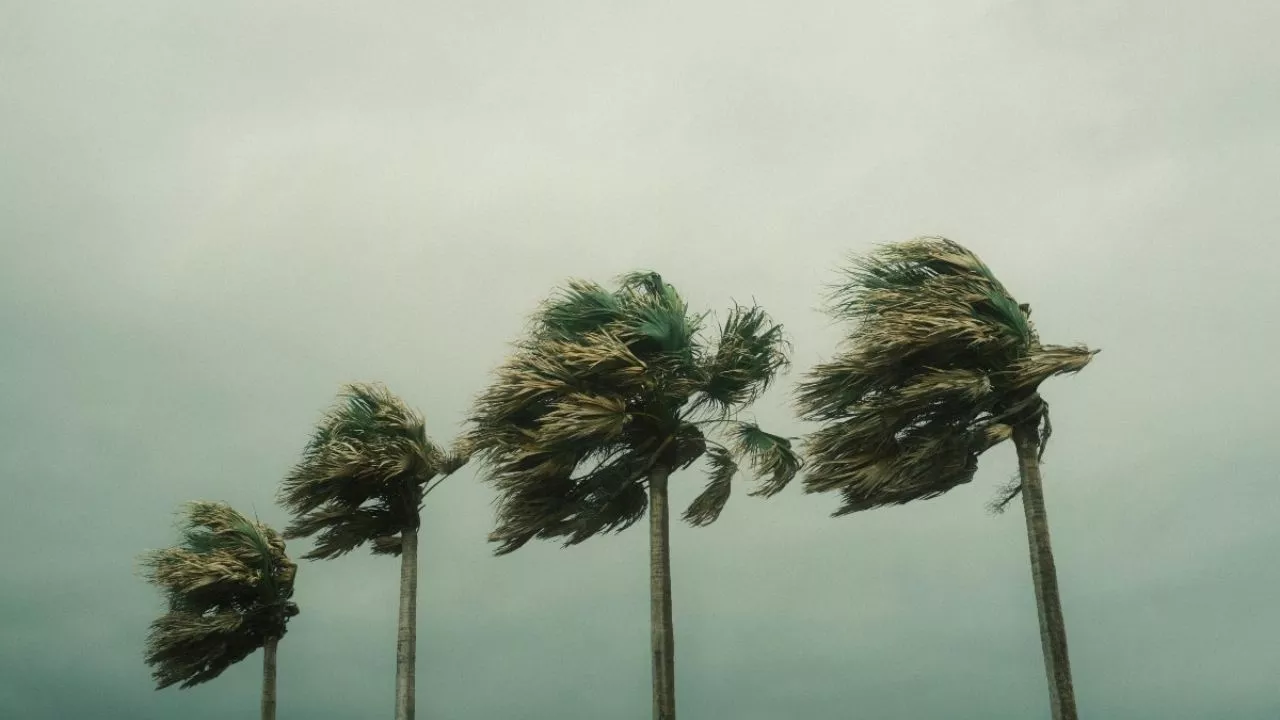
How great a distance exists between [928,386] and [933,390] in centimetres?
8

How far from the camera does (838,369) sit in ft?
49.1

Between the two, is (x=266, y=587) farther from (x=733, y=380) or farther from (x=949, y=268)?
(x=949, y=268)

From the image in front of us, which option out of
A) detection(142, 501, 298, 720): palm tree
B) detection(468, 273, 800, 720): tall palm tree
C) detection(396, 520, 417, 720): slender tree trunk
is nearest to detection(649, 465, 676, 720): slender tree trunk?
detection(468, 273, 800, 720): tall palm tree

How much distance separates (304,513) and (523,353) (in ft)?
16.9

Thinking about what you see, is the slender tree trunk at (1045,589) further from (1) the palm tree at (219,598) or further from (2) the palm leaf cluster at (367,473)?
(1) the palm tree at (219,598)

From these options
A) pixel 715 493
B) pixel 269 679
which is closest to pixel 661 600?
pixel 715 493

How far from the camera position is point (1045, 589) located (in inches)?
533

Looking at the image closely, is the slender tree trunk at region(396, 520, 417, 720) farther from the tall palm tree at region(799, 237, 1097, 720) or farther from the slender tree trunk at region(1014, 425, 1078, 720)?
the slender tree trunk at region(1014, 425, 1078, 720)

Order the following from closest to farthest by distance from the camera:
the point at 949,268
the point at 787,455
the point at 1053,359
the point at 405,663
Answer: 1. the point at 1053,359
2. the point at 949,268
3. the point at 787,455
4. the point at 405,663

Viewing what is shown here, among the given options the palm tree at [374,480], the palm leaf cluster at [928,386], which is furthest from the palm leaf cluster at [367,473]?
the palm leaf cluster at [928,386]

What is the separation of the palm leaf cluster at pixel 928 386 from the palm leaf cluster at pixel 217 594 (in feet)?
36.1

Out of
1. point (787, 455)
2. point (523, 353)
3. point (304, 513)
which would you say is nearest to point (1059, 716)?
point (787, 455)

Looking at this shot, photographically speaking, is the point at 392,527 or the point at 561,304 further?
the point at 392,527

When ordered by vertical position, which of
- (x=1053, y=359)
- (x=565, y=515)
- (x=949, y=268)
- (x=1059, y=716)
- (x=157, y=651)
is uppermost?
(x=949, y=268)
